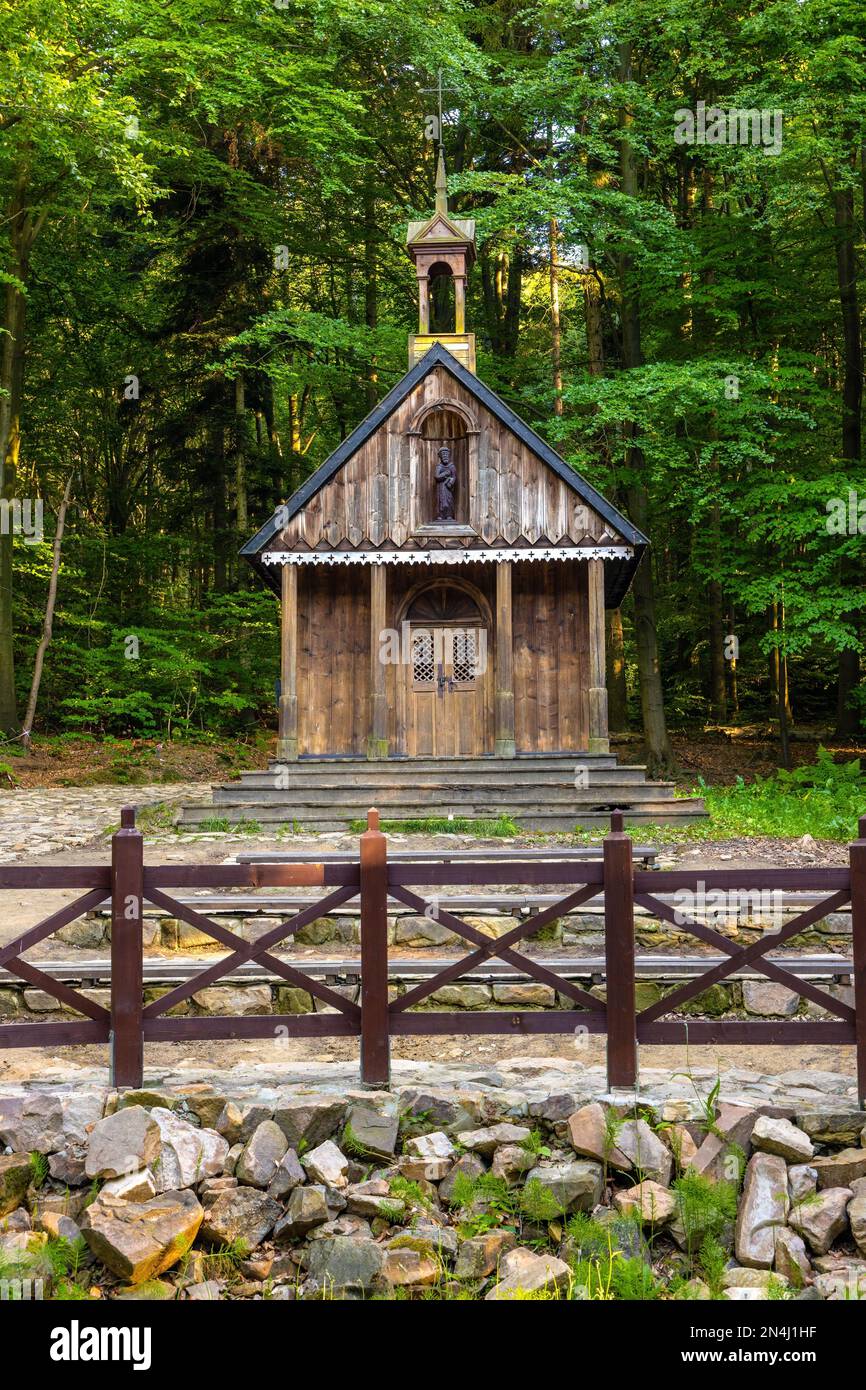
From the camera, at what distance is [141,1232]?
4703mm

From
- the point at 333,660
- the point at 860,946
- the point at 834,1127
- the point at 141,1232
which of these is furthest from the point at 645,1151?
the point at 333,660

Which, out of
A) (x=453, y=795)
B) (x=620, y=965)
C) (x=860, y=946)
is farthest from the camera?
(x=453, y=795)

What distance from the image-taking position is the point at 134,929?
536 cm

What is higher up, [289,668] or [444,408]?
[444,408]

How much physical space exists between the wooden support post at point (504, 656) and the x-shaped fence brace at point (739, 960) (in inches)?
384

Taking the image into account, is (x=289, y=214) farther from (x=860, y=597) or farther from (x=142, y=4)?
(x=860, y=597)

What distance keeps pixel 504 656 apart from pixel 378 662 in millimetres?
1895

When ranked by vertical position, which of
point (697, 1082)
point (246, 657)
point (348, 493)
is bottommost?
point (697, 1082)

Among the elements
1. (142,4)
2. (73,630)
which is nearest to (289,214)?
(142,4)

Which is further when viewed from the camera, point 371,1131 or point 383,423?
point 383,423

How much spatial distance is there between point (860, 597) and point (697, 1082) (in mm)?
12190

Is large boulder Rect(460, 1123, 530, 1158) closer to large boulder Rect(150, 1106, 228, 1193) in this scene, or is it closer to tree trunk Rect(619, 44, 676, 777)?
large boulder Rect(150, 1106, 228, 1193)

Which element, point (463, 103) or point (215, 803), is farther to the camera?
point (463, 103)

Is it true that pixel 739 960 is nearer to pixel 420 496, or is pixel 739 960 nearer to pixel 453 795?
pixel 453 795
